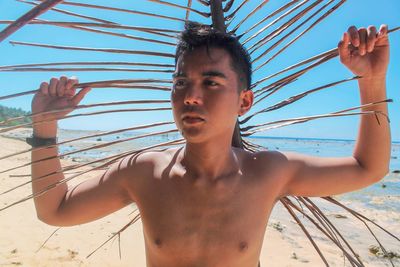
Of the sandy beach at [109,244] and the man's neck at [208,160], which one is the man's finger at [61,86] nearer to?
the man's neck at [208,160]

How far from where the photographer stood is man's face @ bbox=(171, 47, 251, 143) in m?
Result: 1.12

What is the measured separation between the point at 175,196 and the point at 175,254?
21cm

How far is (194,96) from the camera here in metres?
1.11

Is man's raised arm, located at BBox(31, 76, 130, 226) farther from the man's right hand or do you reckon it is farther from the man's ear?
the man's ear

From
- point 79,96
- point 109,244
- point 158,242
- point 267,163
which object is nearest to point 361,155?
point 267,163

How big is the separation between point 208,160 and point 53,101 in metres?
0.63

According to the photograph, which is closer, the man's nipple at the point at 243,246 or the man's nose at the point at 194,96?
the man's nose at the point at 194,96

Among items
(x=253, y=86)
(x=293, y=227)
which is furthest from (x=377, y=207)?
(x=253, y=86)

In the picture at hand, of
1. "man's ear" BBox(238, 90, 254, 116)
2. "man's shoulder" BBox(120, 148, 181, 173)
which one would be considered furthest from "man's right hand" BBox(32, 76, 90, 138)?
"man's ear" BBox(238, 90, 254, 116)

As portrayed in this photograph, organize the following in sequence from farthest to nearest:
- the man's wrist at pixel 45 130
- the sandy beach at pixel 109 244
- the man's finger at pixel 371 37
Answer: the sandy beach at pixel 109 244 → the man's wrist at pixel 45 130 → the man's finger at pixel 371 37

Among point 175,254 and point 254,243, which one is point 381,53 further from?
point 175,254

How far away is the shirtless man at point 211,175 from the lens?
1.19 metres

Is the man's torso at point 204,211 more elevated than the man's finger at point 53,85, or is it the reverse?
the man's finger at point 53,85

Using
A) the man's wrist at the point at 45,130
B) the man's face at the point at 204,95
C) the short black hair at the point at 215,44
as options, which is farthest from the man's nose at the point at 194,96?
the man's wrist at the point at 45,130
